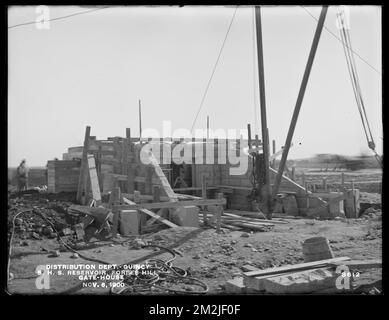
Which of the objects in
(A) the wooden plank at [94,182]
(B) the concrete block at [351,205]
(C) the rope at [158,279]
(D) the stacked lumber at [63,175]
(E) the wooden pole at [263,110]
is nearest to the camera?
(C) the rope at [158,279]

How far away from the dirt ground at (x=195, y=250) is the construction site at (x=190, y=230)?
22mm

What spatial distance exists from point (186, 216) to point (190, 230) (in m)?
0.88

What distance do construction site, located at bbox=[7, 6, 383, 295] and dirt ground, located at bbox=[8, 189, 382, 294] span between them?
2 centimetres

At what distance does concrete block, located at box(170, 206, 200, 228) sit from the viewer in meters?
10.5

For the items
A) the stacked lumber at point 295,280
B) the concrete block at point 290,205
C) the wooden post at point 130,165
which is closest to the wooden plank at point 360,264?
the stacked lumber at point 295,280

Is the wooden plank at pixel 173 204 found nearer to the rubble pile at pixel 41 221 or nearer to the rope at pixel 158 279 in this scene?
A: the rubble pile at pixel 41 221

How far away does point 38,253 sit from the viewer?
812 cm

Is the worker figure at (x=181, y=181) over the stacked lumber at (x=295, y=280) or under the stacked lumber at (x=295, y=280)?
over

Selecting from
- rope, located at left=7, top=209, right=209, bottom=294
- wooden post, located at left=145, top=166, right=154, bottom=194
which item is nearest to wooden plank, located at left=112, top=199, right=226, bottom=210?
rope, located at left=7, top=209, right=209, bottom=294

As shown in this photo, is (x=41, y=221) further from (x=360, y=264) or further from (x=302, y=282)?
(x=360, y=264)

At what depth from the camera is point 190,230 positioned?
9.63m

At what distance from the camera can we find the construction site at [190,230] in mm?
5871
